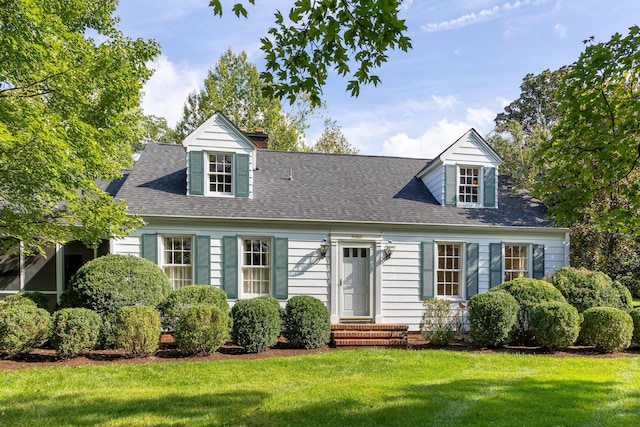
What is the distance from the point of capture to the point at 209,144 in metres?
11.8

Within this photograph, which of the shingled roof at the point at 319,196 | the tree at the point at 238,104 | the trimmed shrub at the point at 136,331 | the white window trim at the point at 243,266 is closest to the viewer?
the trimmed shrub at the point at 136,331

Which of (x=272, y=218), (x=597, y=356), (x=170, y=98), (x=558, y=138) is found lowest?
(x=597, y=356)

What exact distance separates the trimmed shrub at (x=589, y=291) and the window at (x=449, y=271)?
8.30ft

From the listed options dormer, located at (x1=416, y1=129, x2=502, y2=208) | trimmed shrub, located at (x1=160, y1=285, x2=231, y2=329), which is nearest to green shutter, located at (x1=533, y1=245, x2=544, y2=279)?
dormer, located at (x1=416, y1=129, x2=502, y2=208)

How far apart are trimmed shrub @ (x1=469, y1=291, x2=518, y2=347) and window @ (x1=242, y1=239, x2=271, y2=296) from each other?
5341 millimetres

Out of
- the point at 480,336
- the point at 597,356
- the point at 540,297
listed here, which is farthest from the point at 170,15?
the point at 597,356

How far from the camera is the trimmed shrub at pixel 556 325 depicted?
8.82m

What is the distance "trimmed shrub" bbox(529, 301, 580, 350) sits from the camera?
28.9 ft

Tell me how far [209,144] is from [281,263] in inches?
155

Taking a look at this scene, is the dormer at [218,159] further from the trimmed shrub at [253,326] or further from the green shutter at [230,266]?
the trimmed shrub at [253,326]

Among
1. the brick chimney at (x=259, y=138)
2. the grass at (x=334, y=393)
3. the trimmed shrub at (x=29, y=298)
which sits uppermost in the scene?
the brick chimney at (x=259, y=138)

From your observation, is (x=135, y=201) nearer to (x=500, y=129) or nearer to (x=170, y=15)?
(x=170, y=15)

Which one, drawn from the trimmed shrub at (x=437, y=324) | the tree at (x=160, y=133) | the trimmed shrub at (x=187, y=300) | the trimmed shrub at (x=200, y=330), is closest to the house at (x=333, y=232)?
the trimmed shrub at (x=187, y=300)

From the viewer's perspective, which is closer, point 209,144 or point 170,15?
point 170,15
